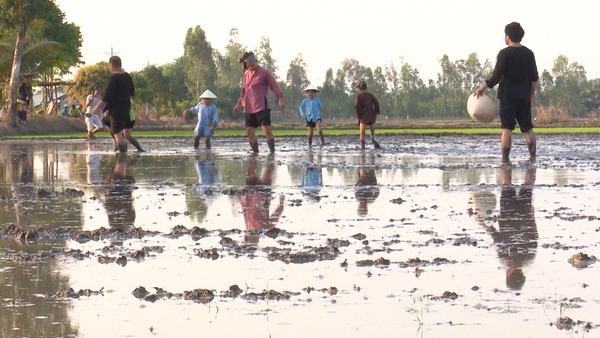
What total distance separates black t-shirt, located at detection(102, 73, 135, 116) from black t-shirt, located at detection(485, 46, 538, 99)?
6818 millimetres

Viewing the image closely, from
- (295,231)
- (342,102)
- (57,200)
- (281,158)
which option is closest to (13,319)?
(295,231)

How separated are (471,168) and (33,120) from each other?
99.6 ft

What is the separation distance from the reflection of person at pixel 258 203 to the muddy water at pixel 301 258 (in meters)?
0.02

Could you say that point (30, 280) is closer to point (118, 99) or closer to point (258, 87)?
point (258, 87)

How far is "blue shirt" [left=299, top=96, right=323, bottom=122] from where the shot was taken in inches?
1082

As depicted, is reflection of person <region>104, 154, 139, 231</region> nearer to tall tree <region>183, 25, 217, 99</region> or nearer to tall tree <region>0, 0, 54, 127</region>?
tall tree <region>0, 0, 54, 127</region>

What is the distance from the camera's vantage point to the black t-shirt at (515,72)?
15961 mm

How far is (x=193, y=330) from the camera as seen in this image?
490 cm

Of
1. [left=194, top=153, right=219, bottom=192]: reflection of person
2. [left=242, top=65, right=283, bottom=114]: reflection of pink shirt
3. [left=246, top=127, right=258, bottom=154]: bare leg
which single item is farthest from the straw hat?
[left=194, top=153, right=219, bottom=192]: reflection of person

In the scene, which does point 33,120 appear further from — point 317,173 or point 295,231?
point 295,231

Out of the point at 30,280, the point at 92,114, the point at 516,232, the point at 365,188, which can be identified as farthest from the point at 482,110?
the point at 92,114

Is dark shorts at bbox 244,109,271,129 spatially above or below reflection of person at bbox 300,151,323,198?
above

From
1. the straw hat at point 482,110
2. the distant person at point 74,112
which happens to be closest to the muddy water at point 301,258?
the straw hat at point 482,110

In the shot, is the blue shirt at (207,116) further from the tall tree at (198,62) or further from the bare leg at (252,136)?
the tall tree at (198,62)
